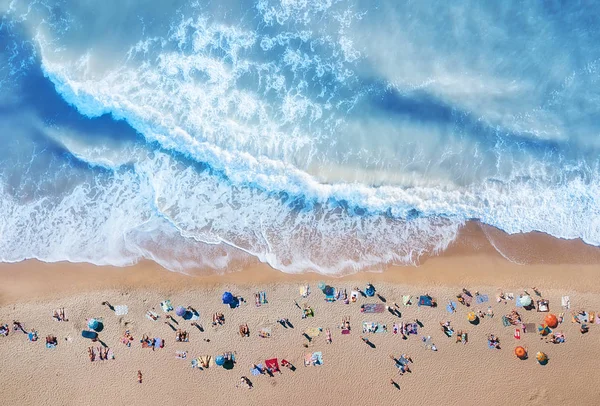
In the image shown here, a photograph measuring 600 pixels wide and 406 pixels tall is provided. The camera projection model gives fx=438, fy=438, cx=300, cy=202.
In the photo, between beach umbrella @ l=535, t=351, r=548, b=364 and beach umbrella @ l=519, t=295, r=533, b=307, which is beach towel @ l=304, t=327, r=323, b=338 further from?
beach umbrella @ l=535, t=351, r=548, b=364

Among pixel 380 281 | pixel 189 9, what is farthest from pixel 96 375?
pixel 189 9

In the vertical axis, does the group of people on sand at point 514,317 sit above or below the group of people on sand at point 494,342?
above

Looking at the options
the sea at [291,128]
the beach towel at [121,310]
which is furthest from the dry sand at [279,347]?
the sea at [291,128]

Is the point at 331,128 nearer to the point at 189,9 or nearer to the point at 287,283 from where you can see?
the point at 287,283

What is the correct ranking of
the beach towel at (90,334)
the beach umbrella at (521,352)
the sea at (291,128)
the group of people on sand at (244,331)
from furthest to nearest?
1. the sea at (291,128)
2. the group of people on sand at (244,331)
3. the beach towel at (90,334)
4. the beach umbrella at (521,352)

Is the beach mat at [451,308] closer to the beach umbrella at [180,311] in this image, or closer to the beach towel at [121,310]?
the beach umbrella at [180,311]

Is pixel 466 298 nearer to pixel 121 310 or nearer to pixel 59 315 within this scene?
pixel 121 310

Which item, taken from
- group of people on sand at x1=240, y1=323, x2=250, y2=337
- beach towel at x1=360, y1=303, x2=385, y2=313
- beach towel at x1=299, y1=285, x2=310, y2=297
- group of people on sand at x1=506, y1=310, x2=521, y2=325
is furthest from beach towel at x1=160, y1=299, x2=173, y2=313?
group of people on sand at x1=506, y1=310, x2=521, y2=325
